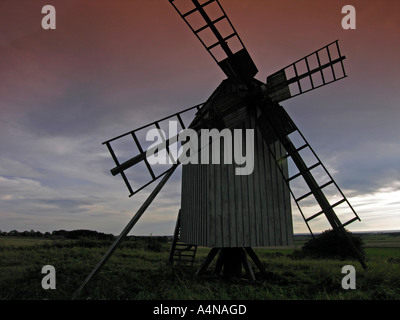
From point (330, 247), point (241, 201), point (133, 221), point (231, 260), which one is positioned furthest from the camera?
A: point (330, 247)

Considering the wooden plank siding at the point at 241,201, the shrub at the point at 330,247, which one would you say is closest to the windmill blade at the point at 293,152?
the wooden plank siding at the point at 241,201

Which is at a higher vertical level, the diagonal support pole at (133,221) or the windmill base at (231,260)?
the diagonal support pole at (133,221)

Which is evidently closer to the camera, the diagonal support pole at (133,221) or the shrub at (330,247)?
the diagonal support pole at (133,221)

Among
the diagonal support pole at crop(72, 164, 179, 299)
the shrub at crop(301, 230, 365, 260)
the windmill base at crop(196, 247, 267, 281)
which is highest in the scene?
the diagonal support pole at crop(72, 164, 179, 299)

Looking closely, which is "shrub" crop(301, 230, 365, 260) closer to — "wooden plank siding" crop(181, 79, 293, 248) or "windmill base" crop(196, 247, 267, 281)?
"windmill base" crop(196, 247, 267, 281)

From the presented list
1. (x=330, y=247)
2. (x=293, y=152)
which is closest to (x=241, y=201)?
(x=293, y=152)

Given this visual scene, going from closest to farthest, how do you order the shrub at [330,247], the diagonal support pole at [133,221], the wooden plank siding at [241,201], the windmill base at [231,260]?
the diagonal support pole at [133,221], the wooden plank siding at [241,201], the windmill base at [231,260], the shrub at [330,247]

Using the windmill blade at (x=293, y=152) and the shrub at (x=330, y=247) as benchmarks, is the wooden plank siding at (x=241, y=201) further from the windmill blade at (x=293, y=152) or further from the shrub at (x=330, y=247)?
the shrub at (x=330, y=247)

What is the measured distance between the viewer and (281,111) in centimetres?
1077

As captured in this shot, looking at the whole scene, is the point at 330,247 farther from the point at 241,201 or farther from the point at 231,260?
the point at 241,201

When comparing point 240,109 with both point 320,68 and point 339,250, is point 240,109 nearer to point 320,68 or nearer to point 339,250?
point 320,68

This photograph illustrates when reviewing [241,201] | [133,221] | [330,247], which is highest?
[241,201]

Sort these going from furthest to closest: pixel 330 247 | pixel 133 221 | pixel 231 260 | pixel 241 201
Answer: pixel 330 247 → pixel 231 260 → pixel 241 201 → pixel 133 221

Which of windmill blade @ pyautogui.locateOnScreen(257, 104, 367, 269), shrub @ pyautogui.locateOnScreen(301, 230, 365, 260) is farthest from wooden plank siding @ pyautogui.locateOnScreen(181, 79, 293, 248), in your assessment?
shrub @ pyautogui.locateOnScreen(301, 230, 365, 260)
